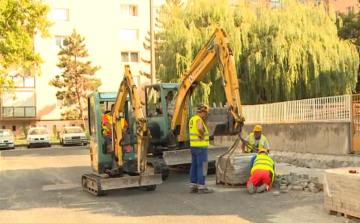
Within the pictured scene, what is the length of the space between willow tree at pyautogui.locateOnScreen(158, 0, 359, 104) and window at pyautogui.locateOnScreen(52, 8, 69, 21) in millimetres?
22915

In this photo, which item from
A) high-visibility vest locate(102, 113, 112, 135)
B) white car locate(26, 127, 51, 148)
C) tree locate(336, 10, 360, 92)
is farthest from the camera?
white car locate(26, 127, 51, 148)

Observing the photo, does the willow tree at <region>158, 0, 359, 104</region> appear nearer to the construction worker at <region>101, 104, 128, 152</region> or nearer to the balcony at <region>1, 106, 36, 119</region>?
the construction worker at <region>101, 104, 128, 152</region>

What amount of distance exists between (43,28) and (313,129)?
13.8 metres

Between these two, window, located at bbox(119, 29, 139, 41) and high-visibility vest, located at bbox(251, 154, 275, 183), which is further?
window, located at bbox(119, 29, 139, 41)

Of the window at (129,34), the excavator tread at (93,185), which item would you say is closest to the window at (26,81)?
the window at (129,34)

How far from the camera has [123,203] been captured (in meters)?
9.57

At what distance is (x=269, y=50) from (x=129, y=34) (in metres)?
26.9

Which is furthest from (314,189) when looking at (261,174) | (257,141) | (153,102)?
(153,102)

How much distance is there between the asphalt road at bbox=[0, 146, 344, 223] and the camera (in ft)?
25.9

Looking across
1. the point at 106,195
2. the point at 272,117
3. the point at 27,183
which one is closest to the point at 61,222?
the point at 106,195

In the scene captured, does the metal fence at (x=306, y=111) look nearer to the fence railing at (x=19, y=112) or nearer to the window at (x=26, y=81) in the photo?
the fence railing at (x=19, y=112)

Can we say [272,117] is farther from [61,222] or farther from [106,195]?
[61,222]

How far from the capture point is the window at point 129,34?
47.3 m

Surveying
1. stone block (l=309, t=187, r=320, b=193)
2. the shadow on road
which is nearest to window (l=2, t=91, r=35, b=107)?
the shadow on road
